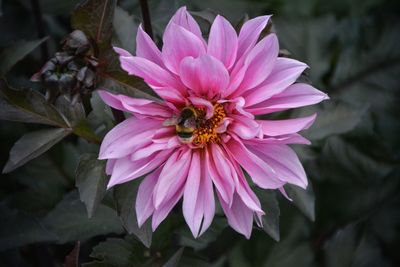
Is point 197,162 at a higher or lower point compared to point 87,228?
higher

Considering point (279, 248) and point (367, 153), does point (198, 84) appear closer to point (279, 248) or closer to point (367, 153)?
point (279, 248)

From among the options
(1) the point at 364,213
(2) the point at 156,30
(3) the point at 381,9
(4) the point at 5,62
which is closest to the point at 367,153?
(1) the point at 364,213

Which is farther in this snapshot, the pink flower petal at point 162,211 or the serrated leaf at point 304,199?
the serrated leaf at point 304,199

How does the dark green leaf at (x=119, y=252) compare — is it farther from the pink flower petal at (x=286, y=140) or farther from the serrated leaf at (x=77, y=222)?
the pink flower petal at (x=286, y=140)

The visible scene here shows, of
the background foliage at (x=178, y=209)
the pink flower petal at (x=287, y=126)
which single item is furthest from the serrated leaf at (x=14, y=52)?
the pink flower petal at (x=287, y=126)

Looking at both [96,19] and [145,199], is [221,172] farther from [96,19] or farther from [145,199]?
[96,19]
